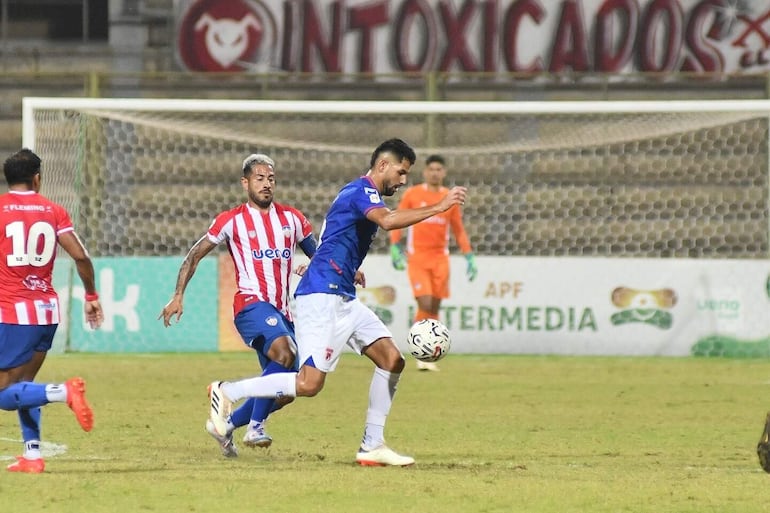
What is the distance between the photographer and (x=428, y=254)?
16.6 metres

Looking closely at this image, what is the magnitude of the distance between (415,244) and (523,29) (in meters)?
4.73

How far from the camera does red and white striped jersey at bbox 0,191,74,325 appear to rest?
28.4 feet

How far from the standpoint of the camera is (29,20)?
71.9 ft

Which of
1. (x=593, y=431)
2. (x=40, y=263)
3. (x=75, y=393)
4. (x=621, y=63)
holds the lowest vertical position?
(x=593, y=431)

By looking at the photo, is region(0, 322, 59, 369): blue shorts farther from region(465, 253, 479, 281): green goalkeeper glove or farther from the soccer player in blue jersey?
region(465, 253, 479, 281): green goalkeeper glove

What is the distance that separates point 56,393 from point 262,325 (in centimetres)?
173

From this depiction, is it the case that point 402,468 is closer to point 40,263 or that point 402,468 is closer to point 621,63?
point 40,263

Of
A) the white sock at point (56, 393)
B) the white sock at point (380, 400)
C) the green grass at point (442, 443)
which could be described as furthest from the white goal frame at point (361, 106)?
the white sock at point (56, 393)

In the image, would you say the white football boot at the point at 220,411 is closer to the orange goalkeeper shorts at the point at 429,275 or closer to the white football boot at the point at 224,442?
the white football boot at the point at 224,442

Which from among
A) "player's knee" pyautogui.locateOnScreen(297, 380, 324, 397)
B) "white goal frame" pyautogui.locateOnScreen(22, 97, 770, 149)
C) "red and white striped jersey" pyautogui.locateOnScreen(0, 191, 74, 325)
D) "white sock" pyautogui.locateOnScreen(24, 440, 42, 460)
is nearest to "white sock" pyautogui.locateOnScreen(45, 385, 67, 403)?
"white sock" pyautogui.locateOnScreen(24, 440, 42, 460)

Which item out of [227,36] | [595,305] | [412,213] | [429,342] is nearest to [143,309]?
[227,36]

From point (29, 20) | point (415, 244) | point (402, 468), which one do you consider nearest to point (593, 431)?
point (402, 468)

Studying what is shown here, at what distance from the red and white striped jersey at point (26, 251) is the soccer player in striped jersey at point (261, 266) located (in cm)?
110

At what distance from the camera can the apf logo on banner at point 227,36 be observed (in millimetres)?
20125
